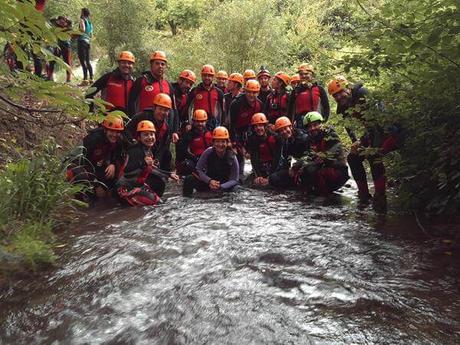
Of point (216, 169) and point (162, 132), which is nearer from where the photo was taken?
point (162, 132)

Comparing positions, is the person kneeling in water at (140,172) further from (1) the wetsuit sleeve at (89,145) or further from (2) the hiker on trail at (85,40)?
(2) the hiker on trail at (85,40)

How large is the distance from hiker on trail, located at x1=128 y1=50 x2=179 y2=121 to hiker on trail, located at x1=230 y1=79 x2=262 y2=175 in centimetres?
165

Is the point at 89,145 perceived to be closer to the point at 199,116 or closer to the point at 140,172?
the point at 140,172

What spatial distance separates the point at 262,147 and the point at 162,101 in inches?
91.2

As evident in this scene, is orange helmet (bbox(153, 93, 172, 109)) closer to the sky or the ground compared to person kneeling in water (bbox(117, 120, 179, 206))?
closer to the sky

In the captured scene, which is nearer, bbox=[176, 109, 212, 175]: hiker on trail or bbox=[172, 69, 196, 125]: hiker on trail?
bbox=[176, 109, 212, 175]: hiker on trail

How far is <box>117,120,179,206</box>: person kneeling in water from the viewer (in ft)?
21.9

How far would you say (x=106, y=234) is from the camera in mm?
5277

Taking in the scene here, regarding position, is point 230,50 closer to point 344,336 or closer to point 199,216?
point 199,216

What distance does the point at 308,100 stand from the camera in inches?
343

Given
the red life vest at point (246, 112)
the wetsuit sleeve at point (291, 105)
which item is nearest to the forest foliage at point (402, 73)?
the wetsuit sleeve at point (291, 105)

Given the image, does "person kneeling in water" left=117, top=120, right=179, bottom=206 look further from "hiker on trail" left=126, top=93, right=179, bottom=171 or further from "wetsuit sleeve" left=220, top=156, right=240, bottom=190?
"wetsuit sleeve" left=220, top=156, right=240, bottom=190

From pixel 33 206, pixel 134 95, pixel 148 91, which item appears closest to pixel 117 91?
pixel 134 95

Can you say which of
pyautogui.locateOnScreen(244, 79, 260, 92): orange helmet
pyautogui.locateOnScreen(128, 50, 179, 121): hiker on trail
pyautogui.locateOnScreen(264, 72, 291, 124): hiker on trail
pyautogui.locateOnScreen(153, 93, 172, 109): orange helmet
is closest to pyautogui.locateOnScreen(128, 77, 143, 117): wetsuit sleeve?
pyautogui.locateOnScreen(128, 50, 179, 121): hiker on trail
